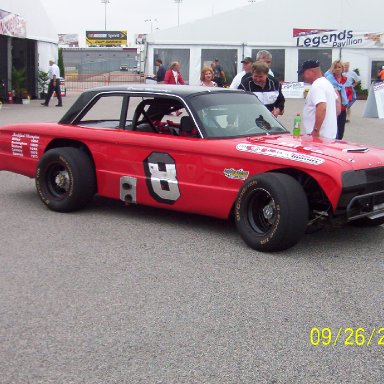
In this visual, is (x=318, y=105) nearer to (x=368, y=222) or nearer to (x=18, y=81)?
(x=368, y=222)

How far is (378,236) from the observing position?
18.7 feet

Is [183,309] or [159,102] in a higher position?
[159,102]

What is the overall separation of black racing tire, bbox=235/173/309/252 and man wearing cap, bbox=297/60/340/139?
1.90 metres

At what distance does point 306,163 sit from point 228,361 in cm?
219

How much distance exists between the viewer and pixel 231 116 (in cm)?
600

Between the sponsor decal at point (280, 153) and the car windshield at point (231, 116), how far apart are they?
1.35ft

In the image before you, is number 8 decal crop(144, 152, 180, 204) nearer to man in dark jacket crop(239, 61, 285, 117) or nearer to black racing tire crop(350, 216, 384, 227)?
black racing tire crop(350, 216, 384, 227)

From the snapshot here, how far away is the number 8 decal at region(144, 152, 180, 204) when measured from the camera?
→ 5.79 metres

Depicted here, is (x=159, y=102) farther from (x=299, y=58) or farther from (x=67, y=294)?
(x=299, y=58)

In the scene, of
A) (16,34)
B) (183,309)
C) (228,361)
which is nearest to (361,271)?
(183,309)

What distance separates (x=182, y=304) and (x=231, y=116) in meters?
2.48
